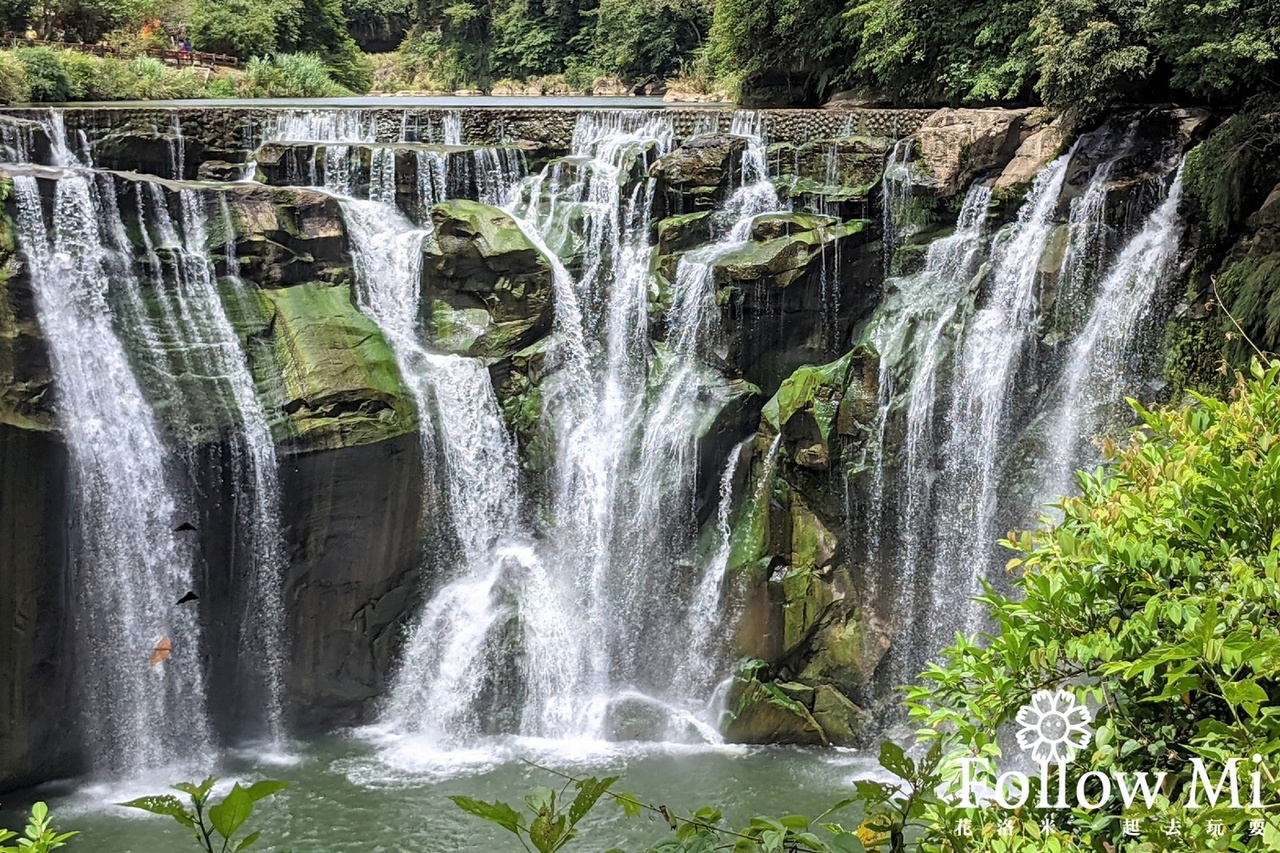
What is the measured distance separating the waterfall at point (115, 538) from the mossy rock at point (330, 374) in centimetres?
188

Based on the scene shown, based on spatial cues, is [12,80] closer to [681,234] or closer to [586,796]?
[681,234]

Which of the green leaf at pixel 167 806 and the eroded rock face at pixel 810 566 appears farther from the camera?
the eroded rock face at pixel 810 566

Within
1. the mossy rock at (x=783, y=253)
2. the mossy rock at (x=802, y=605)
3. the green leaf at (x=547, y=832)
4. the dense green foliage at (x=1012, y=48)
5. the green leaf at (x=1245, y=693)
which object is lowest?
the mossy rock at (x=802, y=605)

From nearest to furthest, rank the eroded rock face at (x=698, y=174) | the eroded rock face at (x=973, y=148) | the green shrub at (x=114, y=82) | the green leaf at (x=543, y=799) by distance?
the green leaf at (x=543, y=799) → the eroded rock face at (x=973, y=148) → the eroded rock face at (x=698, y=174) → the green shrub at (x=114, y=82)

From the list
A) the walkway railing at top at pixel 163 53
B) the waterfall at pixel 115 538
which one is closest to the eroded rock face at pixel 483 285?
the waterfall at pixel 115 538

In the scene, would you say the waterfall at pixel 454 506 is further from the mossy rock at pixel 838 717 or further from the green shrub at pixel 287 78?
the green shrub at pixel 287 78

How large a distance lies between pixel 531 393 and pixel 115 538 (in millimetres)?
6126

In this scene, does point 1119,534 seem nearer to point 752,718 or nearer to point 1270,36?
point 752,718

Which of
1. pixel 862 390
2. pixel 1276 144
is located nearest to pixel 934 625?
pixel 862 390

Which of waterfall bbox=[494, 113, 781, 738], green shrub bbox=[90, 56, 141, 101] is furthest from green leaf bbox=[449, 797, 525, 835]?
green shrub bbox=[90, 56, 141, 101]

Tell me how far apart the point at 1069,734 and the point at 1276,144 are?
39.0 ft

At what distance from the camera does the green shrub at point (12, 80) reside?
2230 cm

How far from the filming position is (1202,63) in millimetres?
14406

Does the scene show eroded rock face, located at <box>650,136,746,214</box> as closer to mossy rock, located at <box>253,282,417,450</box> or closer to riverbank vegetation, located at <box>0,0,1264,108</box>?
riverbank vegetation, located at <box>0,0,1264,108</box>
